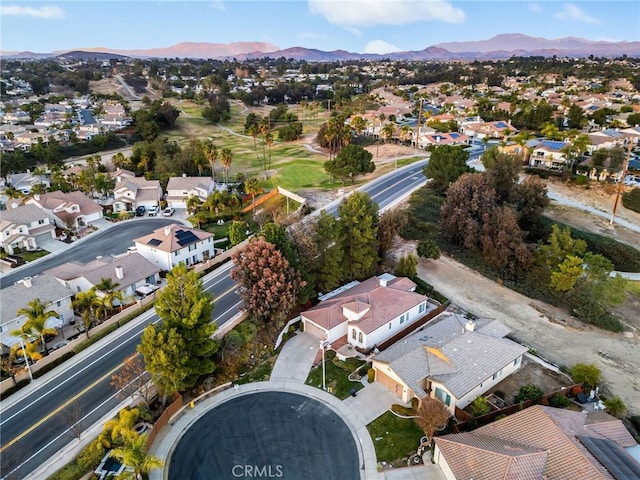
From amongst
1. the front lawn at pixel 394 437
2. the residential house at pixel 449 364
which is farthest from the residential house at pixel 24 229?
the front lawn at pixel 394 437

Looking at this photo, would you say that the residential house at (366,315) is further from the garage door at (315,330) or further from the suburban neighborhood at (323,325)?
the suburban neighborhood at (323,325)

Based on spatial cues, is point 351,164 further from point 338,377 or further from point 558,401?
point 558,401

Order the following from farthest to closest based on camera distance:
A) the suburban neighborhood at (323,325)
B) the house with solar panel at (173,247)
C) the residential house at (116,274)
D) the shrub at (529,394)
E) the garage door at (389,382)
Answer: the house with solar panel at (173,247)
the residential house at (116,274)
the garage door at (389,382)
the shrub at (529,394)
the suburban neighborhood at (323,325)

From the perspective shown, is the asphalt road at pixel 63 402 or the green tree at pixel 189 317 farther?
the green tree at pixel 189 317

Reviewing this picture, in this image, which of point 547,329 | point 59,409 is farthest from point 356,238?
point 59,409

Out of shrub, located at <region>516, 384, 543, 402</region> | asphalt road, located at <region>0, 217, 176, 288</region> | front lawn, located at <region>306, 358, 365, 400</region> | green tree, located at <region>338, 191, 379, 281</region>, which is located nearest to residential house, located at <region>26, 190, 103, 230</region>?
asphalt road, located at <region>0, 217, 176, 288</region>

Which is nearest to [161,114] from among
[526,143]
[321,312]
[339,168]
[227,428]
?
[339,168]
